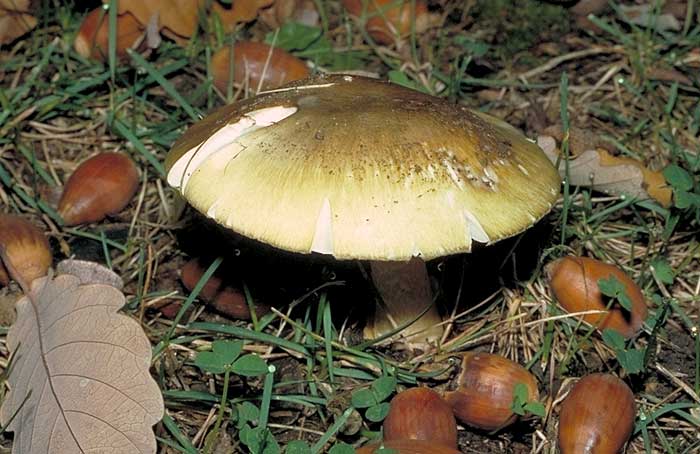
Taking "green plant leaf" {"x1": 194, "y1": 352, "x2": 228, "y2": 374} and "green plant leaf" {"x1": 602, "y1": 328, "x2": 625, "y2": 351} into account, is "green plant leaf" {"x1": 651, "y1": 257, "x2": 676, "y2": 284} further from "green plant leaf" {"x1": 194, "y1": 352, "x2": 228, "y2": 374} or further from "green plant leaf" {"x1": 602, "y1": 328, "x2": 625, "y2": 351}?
"green plant leaf" {"x1": 194, "y1": 352, "x2": 228, "y2": 374}

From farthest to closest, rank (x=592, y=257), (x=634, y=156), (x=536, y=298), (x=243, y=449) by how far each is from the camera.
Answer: (x=634, y=156) → (x=592, y=257) → (x=536, y=298) → (x=243, y=449)

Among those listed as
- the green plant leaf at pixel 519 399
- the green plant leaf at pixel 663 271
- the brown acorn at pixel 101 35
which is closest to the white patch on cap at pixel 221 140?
the green plant leaf at pixel 519 399

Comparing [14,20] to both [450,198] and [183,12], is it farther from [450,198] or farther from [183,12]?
[450,198]

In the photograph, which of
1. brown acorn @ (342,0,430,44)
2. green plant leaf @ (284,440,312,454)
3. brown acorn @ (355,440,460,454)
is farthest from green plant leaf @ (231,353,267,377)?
brown acorn @ (342,0,430,44)

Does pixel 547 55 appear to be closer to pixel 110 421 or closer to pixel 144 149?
pixel 144 149

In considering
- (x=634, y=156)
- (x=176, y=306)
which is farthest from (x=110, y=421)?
(x=634, y=156)

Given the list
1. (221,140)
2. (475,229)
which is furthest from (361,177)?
(221,140)

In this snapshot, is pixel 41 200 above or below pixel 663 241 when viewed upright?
above
